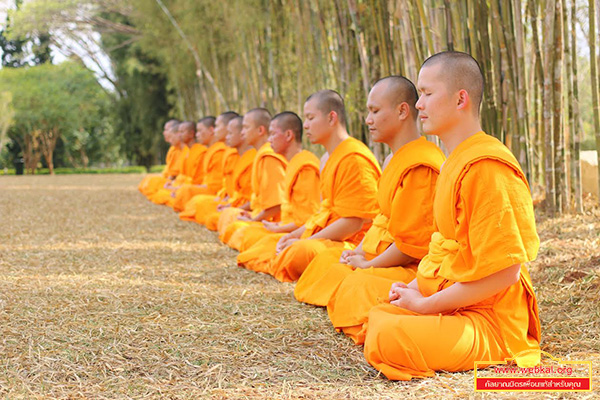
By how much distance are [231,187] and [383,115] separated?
4.19 metres

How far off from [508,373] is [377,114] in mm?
1443

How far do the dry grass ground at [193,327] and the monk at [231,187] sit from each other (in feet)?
3.94

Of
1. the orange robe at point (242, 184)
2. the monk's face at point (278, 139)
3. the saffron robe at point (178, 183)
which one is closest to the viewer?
the monk's face at point (278, 139)

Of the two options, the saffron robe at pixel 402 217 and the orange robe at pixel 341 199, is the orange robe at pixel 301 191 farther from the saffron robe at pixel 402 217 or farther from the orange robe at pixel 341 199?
the saffron robe at pixel 402 217

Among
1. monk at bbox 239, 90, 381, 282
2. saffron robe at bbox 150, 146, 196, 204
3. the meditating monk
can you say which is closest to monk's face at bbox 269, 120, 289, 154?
monk at bbox 239, 90, 381, 282

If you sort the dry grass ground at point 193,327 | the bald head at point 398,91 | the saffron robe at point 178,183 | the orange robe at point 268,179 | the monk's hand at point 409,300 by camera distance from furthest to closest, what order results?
the saffron robe at point 178,183
the orange robe at point 268,179
the bald head at point 398,91
the monk's hand at point 409,300
the dry grass ground at point 193,327

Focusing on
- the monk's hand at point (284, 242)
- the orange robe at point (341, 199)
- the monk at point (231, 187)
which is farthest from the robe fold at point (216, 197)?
the orange robe at point (341, 199)

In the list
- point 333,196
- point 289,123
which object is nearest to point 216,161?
point 289,123

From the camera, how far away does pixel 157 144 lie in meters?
21.3

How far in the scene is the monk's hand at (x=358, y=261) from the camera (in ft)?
10.9

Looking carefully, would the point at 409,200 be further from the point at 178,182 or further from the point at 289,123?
the point at 178,182

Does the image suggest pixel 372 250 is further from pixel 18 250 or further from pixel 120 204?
pixel 120 204

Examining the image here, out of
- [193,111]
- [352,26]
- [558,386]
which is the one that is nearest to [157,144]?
[193,111]

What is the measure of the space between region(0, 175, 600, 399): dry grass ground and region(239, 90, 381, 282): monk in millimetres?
219
